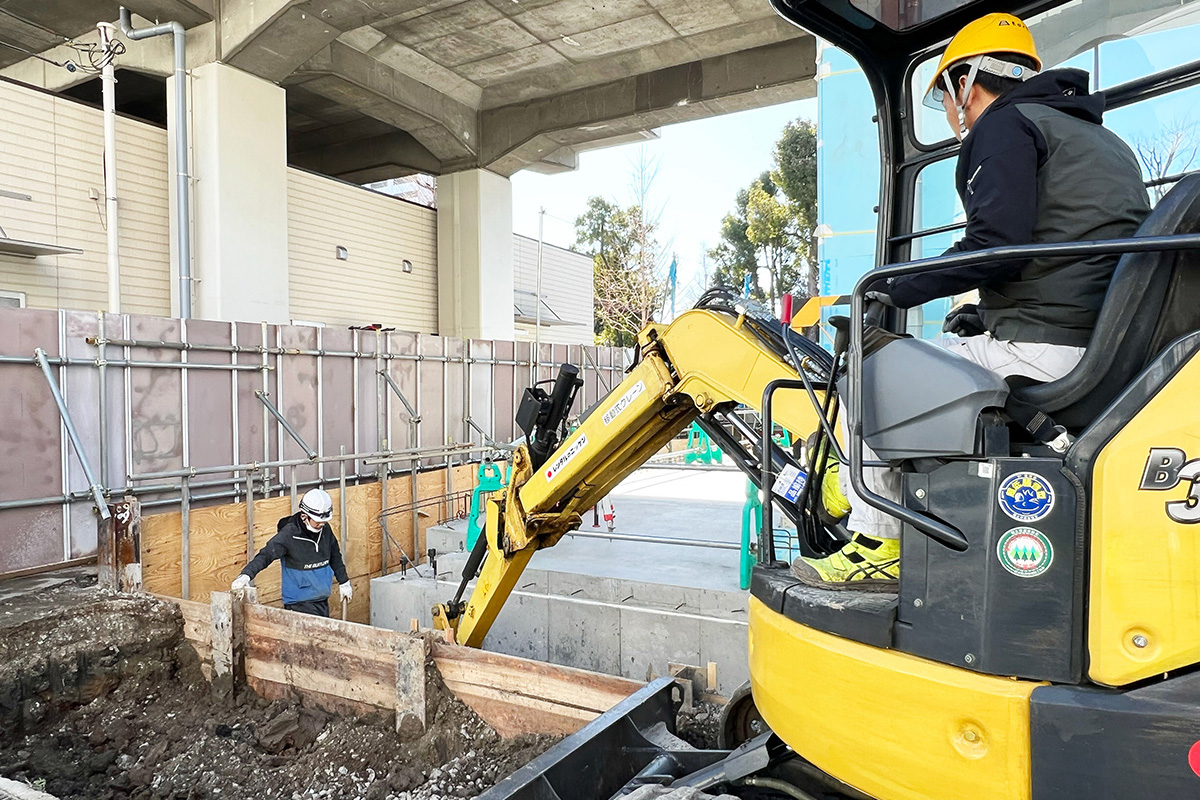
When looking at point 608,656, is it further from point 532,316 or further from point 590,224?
point 590,224

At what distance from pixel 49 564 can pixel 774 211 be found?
1137 inches

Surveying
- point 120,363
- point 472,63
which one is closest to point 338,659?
point 120,363

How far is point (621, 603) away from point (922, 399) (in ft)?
19.7

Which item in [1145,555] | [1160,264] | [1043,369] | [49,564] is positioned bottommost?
[49,564]

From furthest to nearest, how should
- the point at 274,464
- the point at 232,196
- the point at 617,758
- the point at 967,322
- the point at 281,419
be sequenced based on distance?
the point at 232,196
the point at 281,419
the point at 274,464
the point at 617,758
the point at 967,322

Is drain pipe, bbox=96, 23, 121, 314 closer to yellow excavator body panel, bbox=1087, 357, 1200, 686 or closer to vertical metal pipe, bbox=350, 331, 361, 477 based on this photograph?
vertical metal pipe, bbox=350, 331, 361, 477

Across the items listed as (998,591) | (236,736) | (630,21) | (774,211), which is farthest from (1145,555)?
(774,211)

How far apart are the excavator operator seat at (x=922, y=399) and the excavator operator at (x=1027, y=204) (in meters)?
0.16

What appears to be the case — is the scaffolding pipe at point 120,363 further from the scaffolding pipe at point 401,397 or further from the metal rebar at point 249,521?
the scaffolding pipe at point 401,397

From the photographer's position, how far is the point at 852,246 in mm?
8477

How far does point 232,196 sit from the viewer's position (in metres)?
12.8

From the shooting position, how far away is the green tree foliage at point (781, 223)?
99.4 feet

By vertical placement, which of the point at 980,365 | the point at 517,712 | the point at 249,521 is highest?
the point at 980,365

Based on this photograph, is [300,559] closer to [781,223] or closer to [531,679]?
[531,679]
